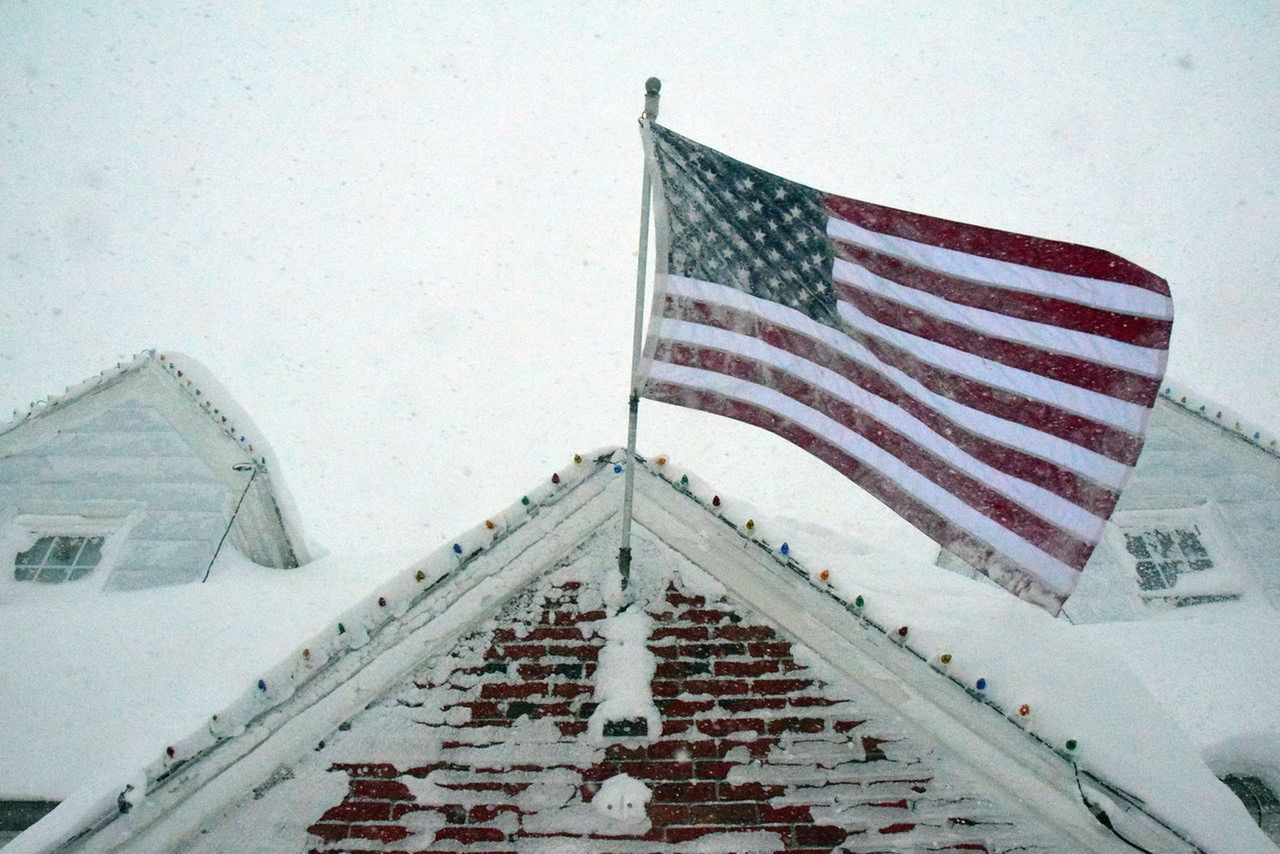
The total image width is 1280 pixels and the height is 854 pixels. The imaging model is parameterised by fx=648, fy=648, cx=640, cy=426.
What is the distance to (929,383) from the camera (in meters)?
3.62

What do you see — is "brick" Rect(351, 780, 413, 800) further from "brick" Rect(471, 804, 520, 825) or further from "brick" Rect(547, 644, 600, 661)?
"brick" Rect(547, 644, 600, 661)

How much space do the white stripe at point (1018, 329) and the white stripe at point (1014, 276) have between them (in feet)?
0.51

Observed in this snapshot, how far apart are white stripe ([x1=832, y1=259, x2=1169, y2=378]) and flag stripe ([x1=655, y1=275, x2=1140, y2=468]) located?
0.93 feet

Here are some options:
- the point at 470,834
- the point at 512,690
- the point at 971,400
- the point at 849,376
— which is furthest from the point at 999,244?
the point at 470,834

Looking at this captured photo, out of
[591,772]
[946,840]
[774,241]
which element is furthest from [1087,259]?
[591,772]

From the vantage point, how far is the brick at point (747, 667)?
3654 mm

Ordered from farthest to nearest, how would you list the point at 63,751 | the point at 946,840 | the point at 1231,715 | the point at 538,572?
1. the point at 1231,715
2. the point at 63,751
3. the point at 538,572
4. the point at 946,840

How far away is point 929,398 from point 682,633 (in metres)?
1.94

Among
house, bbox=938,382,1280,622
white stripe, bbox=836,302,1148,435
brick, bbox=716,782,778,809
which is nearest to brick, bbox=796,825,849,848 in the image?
brick, bbox=716,782,778,809

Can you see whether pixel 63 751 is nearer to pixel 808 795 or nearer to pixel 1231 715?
pixel 808 795

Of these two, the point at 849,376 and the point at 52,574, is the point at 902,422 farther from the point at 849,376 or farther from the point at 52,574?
the point at 52,574

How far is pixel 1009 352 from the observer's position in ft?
11.6

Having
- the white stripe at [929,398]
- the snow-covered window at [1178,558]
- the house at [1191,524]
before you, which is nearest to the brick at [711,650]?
the white stripe at [929,398]

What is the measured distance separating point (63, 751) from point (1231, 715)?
9571mm
